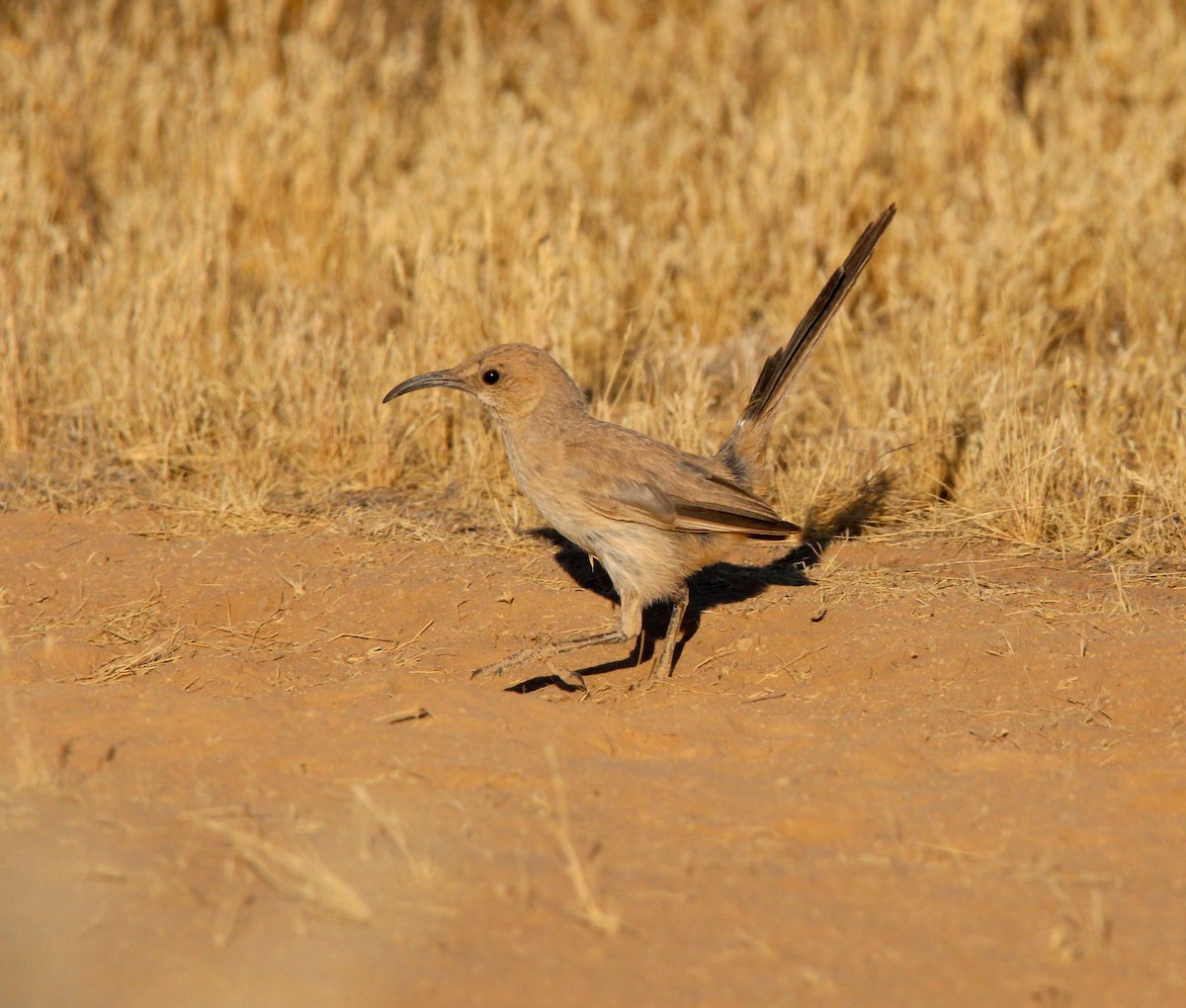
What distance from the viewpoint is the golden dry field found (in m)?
3.11

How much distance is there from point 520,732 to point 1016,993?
5.96 ft

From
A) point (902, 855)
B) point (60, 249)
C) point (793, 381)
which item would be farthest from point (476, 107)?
point (902, 855)

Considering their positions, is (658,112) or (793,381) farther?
(658,112)

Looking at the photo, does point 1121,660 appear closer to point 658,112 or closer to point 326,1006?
point 326,1006

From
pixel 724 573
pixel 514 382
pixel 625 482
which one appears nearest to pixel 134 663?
pixel 514 382

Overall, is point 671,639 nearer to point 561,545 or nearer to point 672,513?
point 672,513

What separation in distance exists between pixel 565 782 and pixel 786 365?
235 cm

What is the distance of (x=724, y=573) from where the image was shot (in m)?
6.05

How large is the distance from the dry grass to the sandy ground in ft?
2.70

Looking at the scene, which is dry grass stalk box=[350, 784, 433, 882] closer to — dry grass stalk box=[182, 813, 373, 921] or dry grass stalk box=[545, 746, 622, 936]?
dry grass stalk box=[182, 813, 373, 921]

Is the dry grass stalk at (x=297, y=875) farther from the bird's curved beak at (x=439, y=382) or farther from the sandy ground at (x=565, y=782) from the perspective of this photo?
the bird's curved beak at (x=439, y=382)

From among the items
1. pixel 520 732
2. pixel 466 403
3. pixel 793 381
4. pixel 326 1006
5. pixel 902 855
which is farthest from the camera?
pixel 466 403

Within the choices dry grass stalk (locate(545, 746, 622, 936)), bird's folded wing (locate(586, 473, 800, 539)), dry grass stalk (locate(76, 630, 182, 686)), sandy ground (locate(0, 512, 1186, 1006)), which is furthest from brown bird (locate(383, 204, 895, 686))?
dry grass stalk (locate(545, 746, 622, 936))

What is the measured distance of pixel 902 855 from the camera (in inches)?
138
